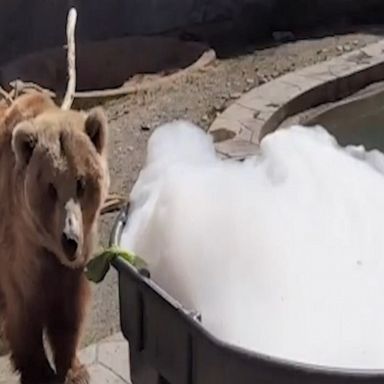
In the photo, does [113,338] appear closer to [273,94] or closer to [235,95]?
[273,94]

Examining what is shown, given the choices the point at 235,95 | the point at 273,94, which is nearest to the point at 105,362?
the point at 273,94

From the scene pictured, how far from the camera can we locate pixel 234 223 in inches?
67.4

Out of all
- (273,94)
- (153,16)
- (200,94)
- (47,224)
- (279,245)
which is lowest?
(153,16)

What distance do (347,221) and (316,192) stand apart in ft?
0.23

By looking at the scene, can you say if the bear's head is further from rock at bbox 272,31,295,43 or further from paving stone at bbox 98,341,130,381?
rock at bbox 272,31,295,43

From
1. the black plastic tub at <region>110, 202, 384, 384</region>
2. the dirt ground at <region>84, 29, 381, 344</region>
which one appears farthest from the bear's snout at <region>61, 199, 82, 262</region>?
the dirt ground at <region>84, 29, 381, 344</region>

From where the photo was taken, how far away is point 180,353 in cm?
172

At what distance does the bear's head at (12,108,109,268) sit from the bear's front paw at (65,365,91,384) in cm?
50

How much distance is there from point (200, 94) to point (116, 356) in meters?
2.33

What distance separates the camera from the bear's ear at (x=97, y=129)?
3.01 meters

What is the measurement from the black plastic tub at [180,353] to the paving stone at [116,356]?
1562mm

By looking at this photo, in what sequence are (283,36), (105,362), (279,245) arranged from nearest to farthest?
(279,245) < (105,362) < (283,36)

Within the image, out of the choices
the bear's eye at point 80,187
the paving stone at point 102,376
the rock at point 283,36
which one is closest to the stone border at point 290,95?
the rock at point 283,36

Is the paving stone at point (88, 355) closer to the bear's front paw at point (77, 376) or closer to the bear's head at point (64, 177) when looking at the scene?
the bear's front paw at point (77, 376)
